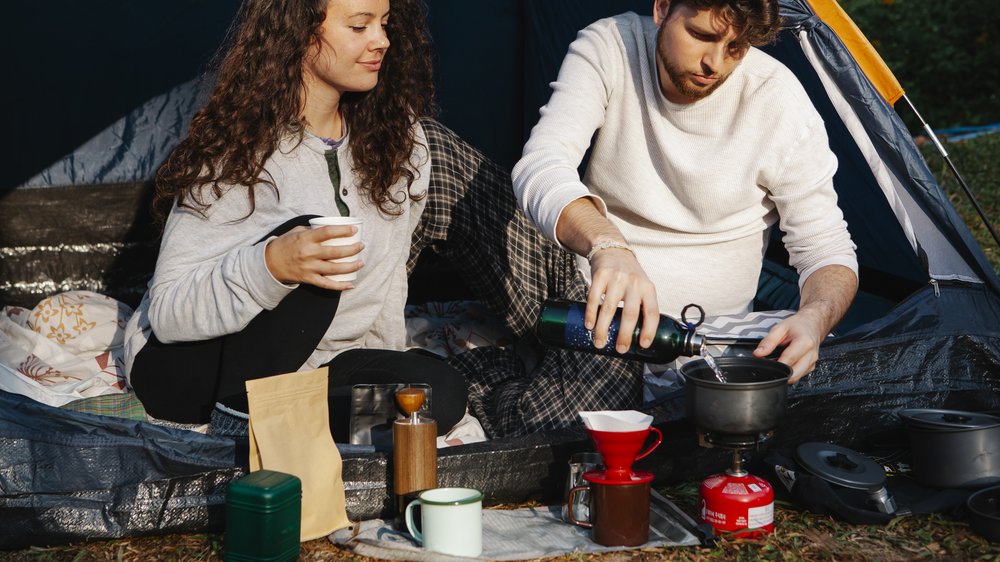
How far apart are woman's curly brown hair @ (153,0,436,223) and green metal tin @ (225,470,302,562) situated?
2.18 feet

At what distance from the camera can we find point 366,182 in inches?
90.7

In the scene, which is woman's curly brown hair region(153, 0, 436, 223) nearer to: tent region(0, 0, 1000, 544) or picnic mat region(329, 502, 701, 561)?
tent region(0, 0, 1000, 544)

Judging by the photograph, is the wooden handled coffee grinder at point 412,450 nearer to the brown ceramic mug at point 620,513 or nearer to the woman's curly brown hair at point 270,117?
Result: the brown ceramic mug at point 620,513

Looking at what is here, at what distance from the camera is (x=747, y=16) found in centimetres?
206

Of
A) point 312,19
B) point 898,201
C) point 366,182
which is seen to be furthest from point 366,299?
point 898,201

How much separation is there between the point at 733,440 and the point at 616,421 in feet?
0.63

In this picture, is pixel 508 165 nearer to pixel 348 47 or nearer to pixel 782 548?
pixel 348 47

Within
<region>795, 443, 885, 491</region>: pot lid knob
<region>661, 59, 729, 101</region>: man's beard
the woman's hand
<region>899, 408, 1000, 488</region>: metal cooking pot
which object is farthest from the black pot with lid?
the woman's hand

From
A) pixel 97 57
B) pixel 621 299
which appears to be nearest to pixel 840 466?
pixel 621 299

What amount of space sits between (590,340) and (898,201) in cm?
95

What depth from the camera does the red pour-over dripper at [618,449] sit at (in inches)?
67.2

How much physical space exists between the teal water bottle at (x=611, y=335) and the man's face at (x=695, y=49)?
64 centimetres

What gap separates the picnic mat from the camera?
69.1 inches

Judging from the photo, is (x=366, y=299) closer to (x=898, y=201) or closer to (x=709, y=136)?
(x=709, y=136)
